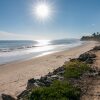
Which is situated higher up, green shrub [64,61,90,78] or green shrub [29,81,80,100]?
green shrub [64,61,90,78]

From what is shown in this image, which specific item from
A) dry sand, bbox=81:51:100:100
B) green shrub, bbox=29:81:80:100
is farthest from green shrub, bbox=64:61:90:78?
green shrub, bbox=29:81:80:100

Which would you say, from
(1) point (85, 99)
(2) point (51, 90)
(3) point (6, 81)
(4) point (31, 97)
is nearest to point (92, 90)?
(1) point (85, 99)

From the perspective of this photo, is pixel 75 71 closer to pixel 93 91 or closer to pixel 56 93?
pixel 93 91

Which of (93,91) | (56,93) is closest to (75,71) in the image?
(93,91)

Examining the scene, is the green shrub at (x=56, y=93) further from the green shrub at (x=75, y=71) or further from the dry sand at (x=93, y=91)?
the green shrub at (x=75, y=71)

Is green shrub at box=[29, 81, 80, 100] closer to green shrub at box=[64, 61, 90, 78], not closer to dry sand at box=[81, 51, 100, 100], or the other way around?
dry sand at box=[81, 51, 100, 100]

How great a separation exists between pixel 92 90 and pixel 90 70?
3.66m

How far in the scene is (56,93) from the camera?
27.7 ft

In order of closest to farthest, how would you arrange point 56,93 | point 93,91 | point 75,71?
point 56,93 < point 93,91 < point 75,71

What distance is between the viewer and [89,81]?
1082 centimetres

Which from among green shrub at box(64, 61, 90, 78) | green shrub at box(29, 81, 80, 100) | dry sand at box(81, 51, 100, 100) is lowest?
dry sand at box(81, 51, 100, 100)

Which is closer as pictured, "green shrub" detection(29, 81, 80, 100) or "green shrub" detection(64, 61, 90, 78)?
"green shrub" detection(29, 81, 80, 100)

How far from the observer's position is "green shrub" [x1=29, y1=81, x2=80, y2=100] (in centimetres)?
824

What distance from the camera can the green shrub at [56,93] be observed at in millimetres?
8242
